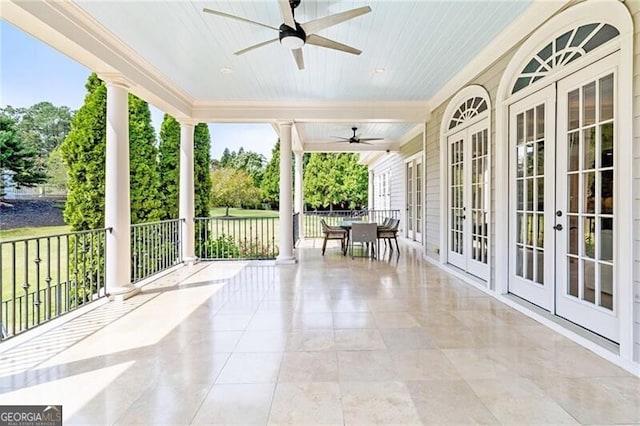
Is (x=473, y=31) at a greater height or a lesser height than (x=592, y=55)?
greater

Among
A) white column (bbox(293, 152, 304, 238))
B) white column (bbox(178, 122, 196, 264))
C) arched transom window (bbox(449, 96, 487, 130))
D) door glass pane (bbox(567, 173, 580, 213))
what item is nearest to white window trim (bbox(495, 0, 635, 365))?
door glass pane (bbox(567, 173, 580, 213))

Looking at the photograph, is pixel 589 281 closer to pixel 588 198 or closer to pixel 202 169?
pixel 588 198

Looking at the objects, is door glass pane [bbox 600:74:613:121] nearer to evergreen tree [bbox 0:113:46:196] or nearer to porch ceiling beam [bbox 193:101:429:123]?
porch ceiling beam [bbox 193:101:429:123]

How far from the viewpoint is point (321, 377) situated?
234cm

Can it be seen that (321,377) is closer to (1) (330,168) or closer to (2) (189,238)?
(2) (189,238)

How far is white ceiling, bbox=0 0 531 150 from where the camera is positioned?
330cm

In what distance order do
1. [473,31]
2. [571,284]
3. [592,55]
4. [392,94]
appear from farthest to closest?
[392,94] < [473,31] < [571,284] < [592,55]

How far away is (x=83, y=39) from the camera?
3445 mm

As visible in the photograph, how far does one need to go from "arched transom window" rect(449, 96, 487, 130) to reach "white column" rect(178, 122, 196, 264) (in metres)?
4.91

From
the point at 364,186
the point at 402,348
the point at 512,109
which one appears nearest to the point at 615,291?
the point at 402,348

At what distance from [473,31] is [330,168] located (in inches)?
745

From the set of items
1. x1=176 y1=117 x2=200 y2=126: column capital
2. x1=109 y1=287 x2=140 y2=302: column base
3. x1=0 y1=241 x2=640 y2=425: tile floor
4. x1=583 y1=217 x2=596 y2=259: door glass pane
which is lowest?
x1=0 y1=241 x2=640 y2=425: tile floor

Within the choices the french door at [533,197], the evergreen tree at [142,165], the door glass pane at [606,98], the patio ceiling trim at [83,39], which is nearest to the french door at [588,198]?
the door glass pane at [606,98]

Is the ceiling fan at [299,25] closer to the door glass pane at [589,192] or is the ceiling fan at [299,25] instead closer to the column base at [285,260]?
the door glass pane at [589,192]
